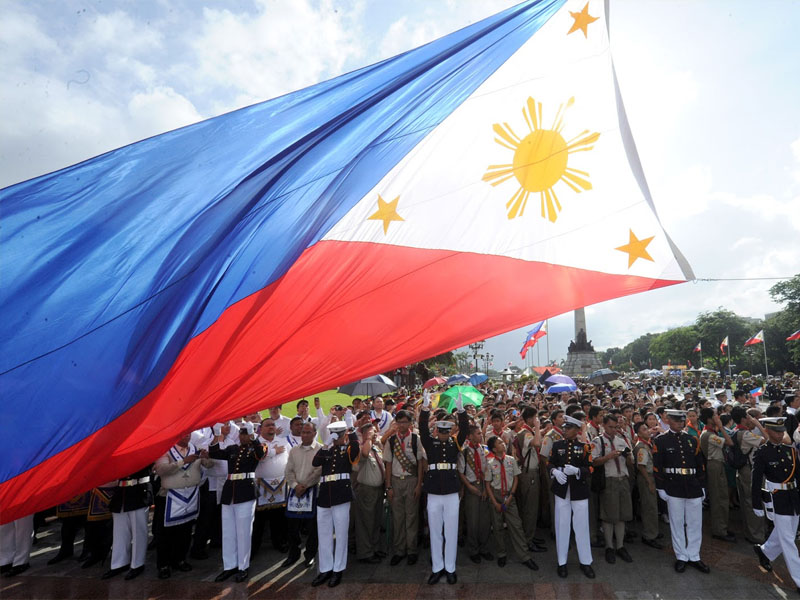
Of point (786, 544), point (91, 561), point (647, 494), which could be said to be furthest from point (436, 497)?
point (91, 561)

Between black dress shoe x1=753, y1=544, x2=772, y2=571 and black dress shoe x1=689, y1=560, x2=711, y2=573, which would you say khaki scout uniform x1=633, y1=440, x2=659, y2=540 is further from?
black dress shoe x1=753, y1=544, x2=772, y2=571

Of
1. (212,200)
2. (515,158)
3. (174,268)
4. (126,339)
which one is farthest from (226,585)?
(515,158)

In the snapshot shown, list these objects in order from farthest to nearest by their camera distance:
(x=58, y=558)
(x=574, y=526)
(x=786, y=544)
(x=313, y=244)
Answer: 1. (x=58, y=558)
2. (x=574, y=526)
3. (x=786, y=544)
4. (x=313, y=244)

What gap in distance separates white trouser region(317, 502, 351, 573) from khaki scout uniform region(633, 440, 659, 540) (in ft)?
15.5

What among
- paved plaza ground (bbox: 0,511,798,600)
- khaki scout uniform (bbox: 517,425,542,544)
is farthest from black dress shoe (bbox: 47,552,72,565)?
khaki scout uniform (bbox: 517,425,542,544)

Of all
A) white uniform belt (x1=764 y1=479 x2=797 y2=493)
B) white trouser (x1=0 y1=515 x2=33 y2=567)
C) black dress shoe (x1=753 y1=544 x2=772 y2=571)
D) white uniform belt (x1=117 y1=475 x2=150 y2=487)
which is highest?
white uniform belt (x1=117 y1=475 x2=150 y2=487)

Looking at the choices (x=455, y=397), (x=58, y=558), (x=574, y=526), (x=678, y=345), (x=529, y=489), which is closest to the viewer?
(x=574, y=526)

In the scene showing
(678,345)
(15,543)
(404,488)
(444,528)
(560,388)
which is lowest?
(15,543)

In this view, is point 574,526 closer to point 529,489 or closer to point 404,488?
point 529,489

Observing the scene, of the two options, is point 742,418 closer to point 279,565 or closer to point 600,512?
point 600,512

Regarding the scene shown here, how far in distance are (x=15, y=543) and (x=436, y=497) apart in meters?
6.45

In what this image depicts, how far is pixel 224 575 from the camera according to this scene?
21.8 feet

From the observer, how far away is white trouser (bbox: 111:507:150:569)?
686 cm

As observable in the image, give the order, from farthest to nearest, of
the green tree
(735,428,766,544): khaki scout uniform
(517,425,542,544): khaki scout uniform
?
1. the green tree
2. (517,425,542,544): khaki scout uniform
3. (735,428,766,544): khaki scout uniform
